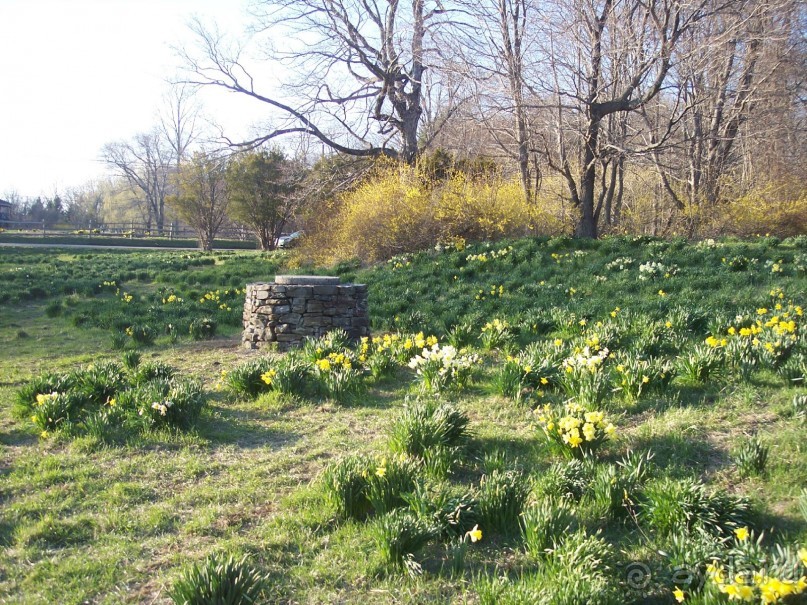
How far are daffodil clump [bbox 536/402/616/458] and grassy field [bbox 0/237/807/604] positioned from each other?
2 centimetres

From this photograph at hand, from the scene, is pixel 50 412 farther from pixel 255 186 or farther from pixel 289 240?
pixel 255 186

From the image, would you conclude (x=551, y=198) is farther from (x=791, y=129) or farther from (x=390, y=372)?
(x=390, y=372)

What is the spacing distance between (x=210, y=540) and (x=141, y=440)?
5.86 ft

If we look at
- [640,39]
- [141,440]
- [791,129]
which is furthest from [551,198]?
[141,440]

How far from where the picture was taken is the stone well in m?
7.64

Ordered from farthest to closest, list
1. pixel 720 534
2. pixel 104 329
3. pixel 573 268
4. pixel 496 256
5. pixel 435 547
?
pixel 496 256 < pixel 573 268 < pixel 104 329 < pixel 435 547 < pixel 720 534

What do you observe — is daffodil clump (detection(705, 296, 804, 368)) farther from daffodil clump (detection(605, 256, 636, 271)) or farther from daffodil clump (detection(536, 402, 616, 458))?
daffodil clump (detection(605, 256, 636, 271))

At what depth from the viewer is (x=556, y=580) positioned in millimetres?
2549

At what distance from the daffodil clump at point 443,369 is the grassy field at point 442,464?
1.1 inches

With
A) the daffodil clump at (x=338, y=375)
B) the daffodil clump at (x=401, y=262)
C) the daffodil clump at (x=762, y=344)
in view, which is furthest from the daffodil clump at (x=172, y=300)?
the daffodil clump at (x=762, y=344)

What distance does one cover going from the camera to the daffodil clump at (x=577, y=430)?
12.1 feet

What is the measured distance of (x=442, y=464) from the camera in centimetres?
387

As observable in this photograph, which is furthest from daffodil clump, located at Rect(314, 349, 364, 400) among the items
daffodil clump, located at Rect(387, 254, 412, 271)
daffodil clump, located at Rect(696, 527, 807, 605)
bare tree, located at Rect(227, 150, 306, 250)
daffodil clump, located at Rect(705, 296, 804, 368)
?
bare tree, located at Rect(227, 150, 306, 250)

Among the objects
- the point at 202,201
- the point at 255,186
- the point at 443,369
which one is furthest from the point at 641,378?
the point at 202,201
